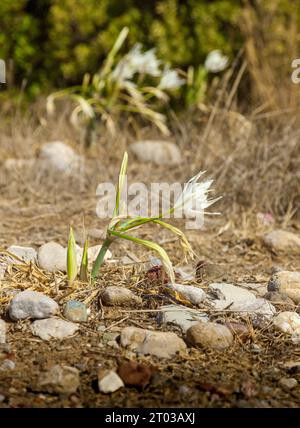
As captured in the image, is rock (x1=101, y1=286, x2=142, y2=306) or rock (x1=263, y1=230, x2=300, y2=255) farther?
rock (x1=263, y1=230, x2=300, y2=255)

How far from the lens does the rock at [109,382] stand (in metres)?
2.25

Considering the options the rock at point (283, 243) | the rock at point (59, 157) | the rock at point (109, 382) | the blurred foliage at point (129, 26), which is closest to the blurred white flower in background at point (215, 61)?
the blurred foliage at point (129, 26)

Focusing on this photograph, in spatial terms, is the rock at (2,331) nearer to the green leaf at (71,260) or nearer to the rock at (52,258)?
the green leaf at (71,260)

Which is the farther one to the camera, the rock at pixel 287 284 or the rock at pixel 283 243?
the rock at pixel 283 243

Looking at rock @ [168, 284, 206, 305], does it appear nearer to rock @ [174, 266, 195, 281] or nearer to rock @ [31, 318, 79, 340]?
rock @ [174, 266, 195, 281]

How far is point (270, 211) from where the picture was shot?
14.8 feet

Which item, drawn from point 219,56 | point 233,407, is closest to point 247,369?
point 233,407

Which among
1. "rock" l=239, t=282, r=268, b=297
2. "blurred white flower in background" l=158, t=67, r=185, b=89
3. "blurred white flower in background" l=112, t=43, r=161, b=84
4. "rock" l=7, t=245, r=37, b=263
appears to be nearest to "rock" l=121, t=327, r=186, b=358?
"rock" l=239, t=282, r=268, b=297

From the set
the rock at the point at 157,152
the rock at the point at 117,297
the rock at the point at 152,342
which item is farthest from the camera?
the rock at the point at 157,152

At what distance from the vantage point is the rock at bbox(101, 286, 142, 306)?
284cm

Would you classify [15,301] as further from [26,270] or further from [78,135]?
[78,135]

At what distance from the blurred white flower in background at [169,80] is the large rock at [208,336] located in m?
3.45

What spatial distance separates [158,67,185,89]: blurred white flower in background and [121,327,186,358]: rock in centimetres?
348

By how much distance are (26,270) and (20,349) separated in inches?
20.9
